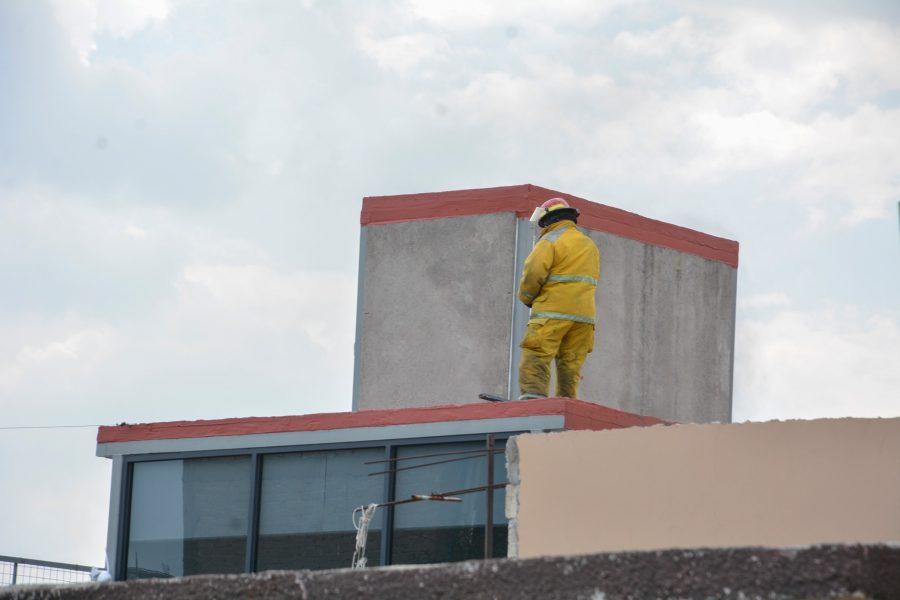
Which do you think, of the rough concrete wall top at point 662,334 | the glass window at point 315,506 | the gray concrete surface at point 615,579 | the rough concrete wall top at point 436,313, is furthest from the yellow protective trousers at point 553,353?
the gray concrete surface at point 615,579

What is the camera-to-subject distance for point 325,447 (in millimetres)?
11320

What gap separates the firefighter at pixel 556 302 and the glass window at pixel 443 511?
4.37 feet

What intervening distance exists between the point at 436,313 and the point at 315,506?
2820 millimetres

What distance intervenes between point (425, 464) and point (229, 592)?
7198mm

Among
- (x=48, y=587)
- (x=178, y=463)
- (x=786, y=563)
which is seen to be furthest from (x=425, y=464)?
(x=786, y=563)

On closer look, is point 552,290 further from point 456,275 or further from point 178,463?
point 178,463

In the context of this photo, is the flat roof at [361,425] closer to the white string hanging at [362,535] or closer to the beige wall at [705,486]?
the white string hanging at [362,535]

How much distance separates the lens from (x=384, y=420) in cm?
1105

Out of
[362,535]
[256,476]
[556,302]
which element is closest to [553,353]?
[556,302]

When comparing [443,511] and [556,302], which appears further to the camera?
[556,302]

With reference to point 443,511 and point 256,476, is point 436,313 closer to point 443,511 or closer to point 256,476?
point 256,476

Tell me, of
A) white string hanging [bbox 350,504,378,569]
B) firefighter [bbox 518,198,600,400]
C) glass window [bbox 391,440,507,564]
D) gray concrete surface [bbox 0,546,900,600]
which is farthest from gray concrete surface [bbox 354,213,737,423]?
gray concrete surface [bbox 0,546,900,600]

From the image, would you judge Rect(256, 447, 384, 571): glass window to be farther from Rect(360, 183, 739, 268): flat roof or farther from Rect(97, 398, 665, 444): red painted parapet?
Rect(360, 183, 739, 268): flat roof

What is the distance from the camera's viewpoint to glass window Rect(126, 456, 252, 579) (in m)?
11.6
